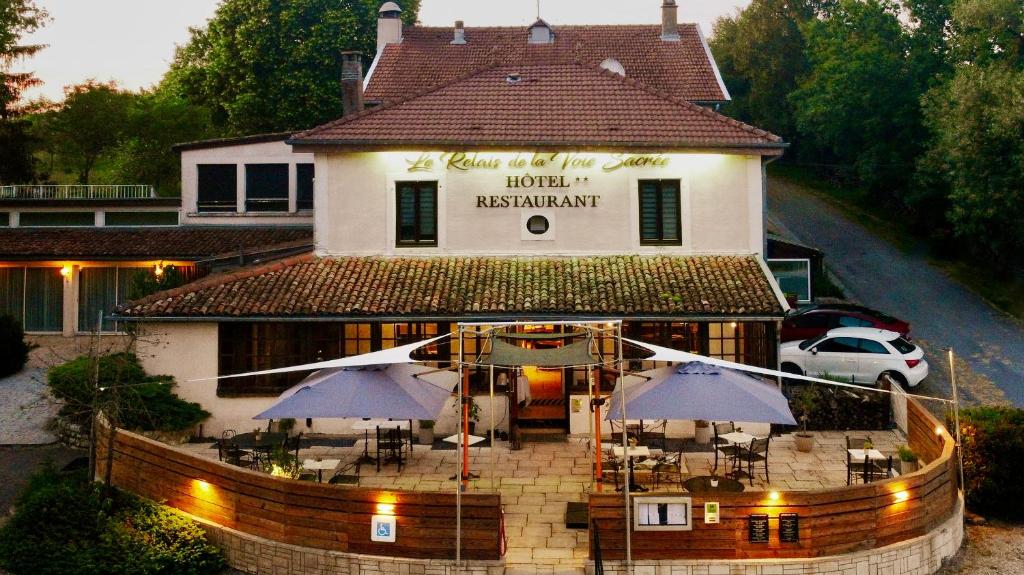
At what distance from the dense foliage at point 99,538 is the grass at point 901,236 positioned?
2816 centimetres

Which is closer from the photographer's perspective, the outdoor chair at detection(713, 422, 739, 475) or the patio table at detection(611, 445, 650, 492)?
the patio table at detection(611, 445, 650, 492)

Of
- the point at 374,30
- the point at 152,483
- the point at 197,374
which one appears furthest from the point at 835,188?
the point at 152,483

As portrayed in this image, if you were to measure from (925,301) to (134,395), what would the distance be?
1048 inches

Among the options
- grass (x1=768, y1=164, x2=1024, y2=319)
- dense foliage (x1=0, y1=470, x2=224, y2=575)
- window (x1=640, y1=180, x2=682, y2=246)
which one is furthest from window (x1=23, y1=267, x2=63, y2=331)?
grass (x1=768, y1=164, x2=1024, y2=319)

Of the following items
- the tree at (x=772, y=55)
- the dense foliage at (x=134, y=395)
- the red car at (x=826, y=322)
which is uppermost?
the tree at (x=772, y=55)

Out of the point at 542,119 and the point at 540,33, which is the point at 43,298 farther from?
the point at 540,33

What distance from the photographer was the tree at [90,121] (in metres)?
39.2

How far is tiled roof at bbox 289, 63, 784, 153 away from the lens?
19.2 meters

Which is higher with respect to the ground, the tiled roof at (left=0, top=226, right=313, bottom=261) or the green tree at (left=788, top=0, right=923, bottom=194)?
the green tree at (left=788, top=0, right=923, bottom=194)

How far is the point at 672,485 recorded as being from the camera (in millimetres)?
14305

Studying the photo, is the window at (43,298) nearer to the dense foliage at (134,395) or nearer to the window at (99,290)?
the window at (99,290)

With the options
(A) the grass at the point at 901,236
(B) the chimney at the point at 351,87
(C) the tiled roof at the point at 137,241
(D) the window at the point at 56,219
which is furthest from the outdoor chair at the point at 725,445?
(D) the window at the point at 56,219

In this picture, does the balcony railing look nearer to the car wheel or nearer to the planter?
the planter

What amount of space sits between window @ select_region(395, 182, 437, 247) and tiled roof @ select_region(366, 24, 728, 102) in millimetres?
9847
